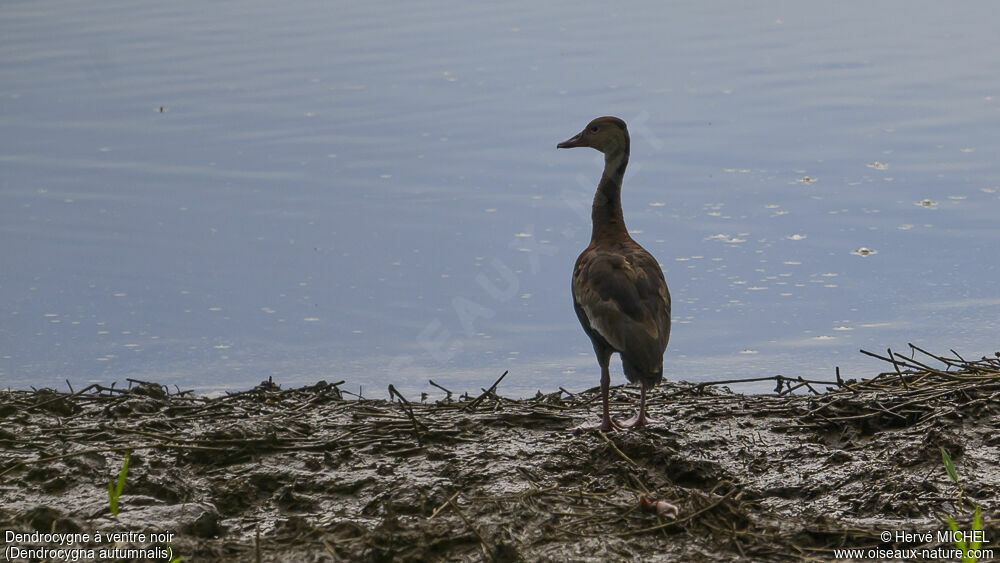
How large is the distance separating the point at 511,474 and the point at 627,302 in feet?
3.67

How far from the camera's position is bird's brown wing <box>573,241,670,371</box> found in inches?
211

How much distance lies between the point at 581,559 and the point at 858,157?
8439 mm

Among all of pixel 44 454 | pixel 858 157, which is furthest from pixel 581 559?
pixel 858 157

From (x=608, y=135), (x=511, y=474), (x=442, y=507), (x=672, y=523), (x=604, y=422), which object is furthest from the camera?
(x=608, y=135)

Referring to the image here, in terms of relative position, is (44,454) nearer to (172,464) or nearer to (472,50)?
(172,464)

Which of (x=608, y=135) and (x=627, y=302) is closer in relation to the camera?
(x=627, y=302)

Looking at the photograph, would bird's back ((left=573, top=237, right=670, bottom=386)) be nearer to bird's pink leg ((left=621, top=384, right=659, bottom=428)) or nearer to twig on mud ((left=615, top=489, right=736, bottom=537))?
bird's pink leg ((left=621, top=384, right=659, bottom=428))

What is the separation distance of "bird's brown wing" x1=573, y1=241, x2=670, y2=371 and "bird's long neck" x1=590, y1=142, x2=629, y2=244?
40cm

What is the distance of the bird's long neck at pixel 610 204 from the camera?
6320mm

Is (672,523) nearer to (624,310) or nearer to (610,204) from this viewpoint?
(624,310)

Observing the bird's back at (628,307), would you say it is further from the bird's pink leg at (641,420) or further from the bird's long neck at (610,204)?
the bird's long neck at (610,204)

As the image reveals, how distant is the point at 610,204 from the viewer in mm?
6445

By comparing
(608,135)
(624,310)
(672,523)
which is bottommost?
(672,523)

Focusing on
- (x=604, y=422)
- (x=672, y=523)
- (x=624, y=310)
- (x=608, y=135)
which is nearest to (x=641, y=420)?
(x=604, y=422)
